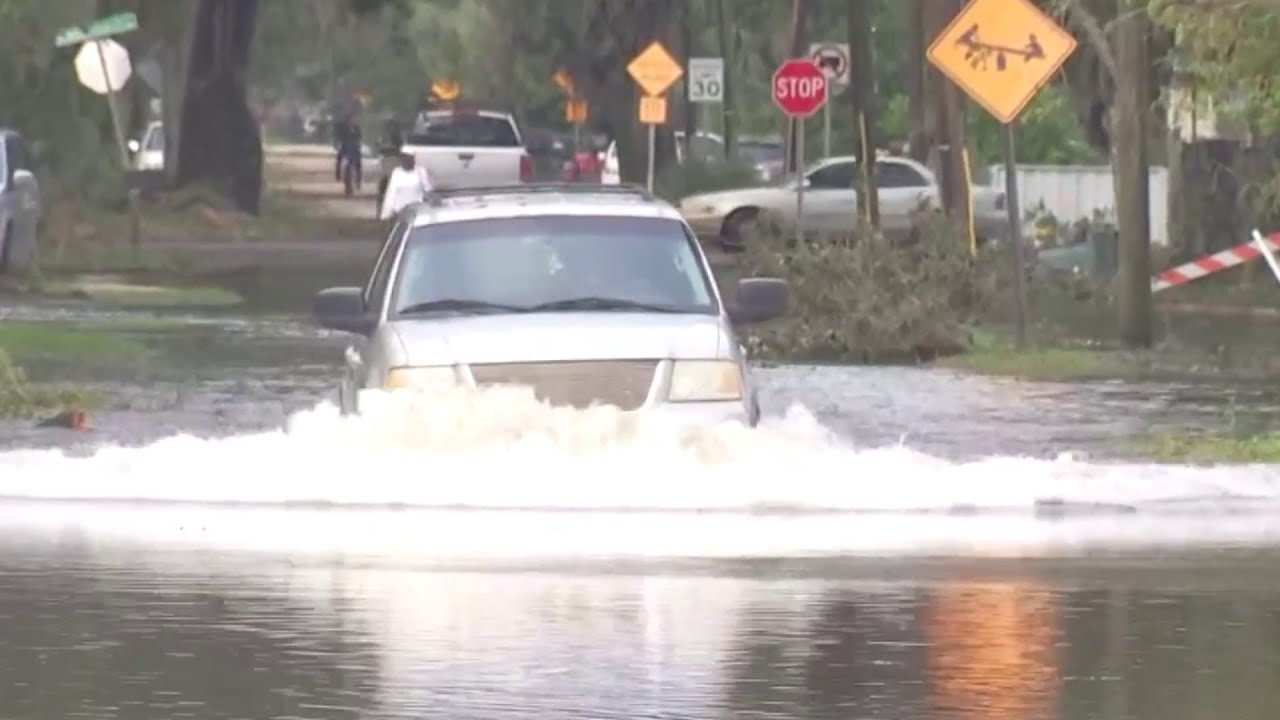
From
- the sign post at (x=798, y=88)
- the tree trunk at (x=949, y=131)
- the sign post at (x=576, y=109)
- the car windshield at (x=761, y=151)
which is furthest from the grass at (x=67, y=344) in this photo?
the sign post at (x=576, y=109)

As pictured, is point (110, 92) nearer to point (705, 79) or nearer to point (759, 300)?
point (705, 79)

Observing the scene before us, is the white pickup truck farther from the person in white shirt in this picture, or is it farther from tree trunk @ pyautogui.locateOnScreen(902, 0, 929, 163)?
the person in white shirt

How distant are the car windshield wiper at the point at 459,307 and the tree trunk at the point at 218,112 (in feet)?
117

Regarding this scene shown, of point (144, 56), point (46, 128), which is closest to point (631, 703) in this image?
point (46, 128)

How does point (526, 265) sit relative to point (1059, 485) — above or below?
above

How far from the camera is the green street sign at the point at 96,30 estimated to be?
4312 cm

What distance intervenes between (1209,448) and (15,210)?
19.0 m

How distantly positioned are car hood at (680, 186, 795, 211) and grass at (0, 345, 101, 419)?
2622cm

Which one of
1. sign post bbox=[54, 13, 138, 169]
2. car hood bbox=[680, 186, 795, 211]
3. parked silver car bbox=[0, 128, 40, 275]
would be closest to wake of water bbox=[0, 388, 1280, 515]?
parked silver car bbox=[0, 128, 40, 275]

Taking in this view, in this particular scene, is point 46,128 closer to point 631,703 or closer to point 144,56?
point 144,56

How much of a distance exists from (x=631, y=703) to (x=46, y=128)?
39754 mm

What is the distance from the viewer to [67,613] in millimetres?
11734

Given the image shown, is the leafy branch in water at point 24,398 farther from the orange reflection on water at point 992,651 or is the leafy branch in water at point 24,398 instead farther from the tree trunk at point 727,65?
the tree trunk at point 727,65

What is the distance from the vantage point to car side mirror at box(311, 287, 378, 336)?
15.8 metres
